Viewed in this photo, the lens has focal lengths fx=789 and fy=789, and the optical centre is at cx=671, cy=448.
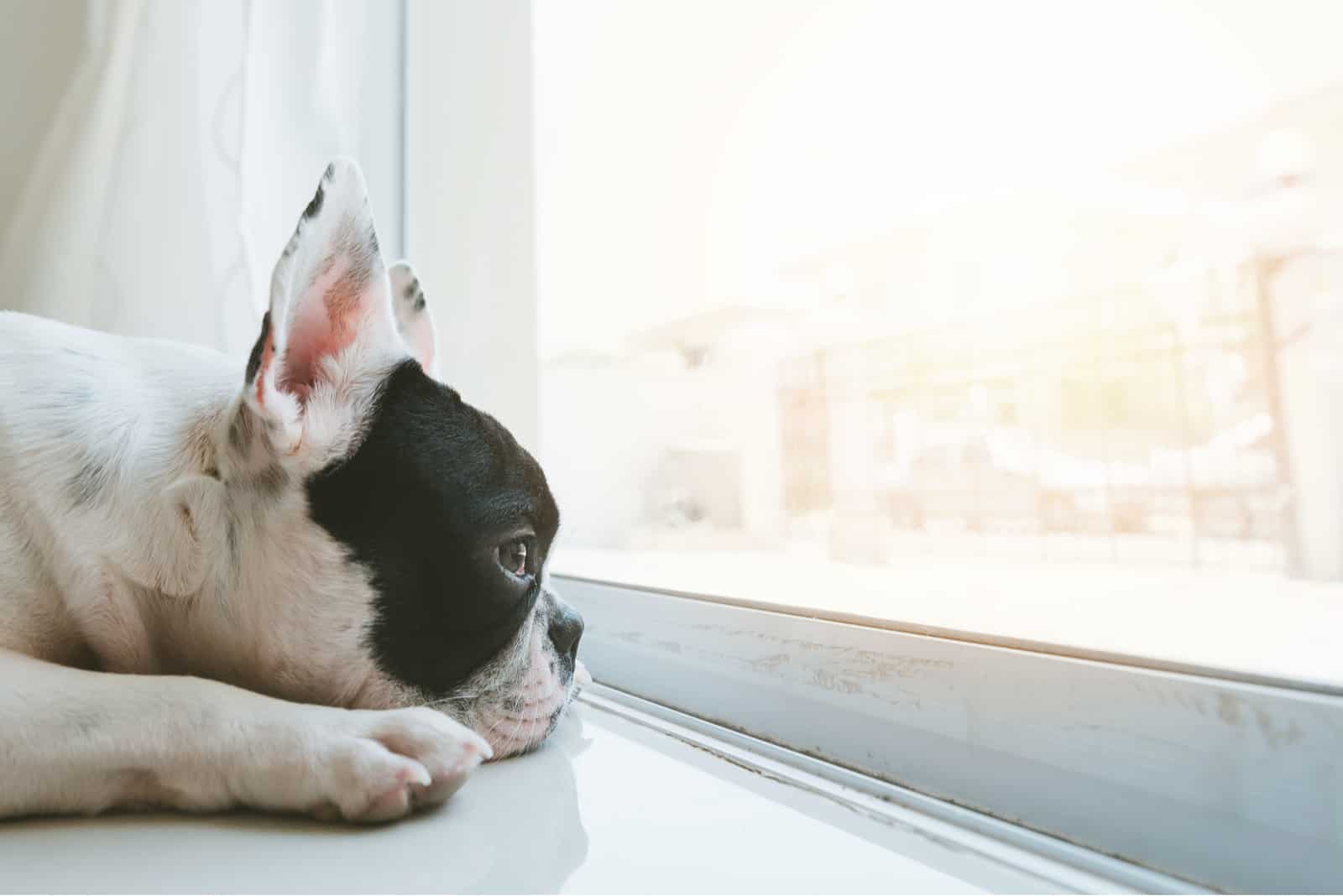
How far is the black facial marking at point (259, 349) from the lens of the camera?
60 centimetres

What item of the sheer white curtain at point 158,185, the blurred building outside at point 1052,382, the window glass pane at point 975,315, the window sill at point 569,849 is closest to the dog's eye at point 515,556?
the window sill at point 569,849

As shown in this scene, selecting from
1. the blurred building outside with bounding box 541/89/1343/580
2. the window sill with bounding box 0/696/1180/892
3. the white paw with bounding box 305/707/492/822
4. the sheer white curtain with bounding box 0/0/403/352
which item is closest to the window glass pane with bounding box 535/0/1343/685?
the blurred building outside with bounding box 541/89/1343/580

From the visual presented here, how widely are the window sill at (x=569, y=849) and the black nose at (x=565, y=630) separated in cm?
15

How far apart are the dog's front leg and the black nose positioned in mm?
225

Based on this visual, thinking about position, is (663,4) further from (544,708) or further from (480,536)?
(544,708)

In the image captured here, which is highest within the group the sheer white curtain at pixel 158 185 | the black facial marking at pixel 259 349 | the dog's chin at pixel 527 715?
the sheer white curtain at pixel 158 185

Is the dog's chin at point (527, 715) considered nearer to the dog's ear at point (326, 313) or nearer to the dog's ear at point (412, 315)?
the dog's ear at point (326, 313)

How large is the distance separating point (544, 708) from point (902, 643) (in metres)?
0.32

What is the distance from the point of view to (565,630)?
77 centimetres

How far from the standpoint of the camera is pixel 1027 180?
0.97 meters

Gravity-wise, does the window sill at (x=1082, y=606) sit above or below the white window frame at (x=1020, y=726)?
above

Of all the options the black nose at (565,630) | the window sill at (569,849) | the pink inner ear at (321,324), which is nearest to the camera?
the window sill at (569,849)

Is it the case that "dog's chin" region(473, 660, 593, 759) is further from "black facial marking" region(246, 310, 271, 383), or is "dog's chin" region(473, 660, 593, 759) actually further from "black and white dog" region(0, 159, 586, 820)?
"black facial marking" region(246, 310, 271, 383)

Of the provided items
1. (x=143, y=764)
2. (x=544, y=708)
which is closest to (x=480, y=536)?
(x=544, y=708)
